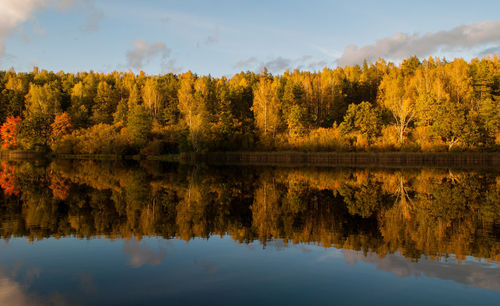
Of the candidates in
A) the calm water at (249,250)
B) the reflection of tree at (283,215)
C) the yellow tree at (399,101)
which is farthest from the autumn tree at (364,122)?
the calm water at (249,250)

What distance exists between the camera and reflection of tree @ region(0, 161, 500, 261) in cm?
1156

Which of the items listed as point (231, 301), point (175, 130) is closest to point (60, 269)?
point (231, 301)

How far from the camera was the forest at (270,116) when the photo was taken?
5544 cm

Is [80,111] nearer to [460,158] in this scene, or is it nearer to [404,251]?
[460,158]

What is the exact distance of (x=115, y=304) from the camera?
6.92 m

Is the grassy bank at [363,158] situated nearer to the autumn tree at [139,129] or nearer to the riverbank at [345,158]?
the riverbank at [345,158]

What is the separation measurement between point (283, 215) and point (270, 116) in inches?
2003

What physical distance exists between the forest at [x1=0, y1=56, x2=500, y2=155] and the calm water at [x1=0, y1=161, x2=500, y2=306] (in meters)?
37.9

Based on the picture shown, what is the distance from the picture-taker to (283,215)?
49.2 ft

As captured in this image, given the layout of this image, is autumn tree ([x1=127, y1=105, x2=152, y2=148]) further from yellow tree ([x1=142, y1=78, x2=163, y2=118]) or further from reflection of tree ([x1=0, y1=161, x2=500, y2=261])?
reflection of tree ([x1=0, y1=161, x2=500, y2=261])

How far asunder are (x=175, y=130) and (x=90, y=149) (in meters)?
15.6

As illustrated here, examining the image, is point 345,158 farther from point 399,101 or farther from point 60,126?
point 60,126

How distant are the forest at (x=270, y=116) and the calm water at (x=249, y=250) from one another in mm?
37944

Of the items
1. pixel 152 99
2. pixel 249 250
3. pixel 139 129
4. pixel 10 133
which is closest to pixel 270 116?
pixel 139 129
